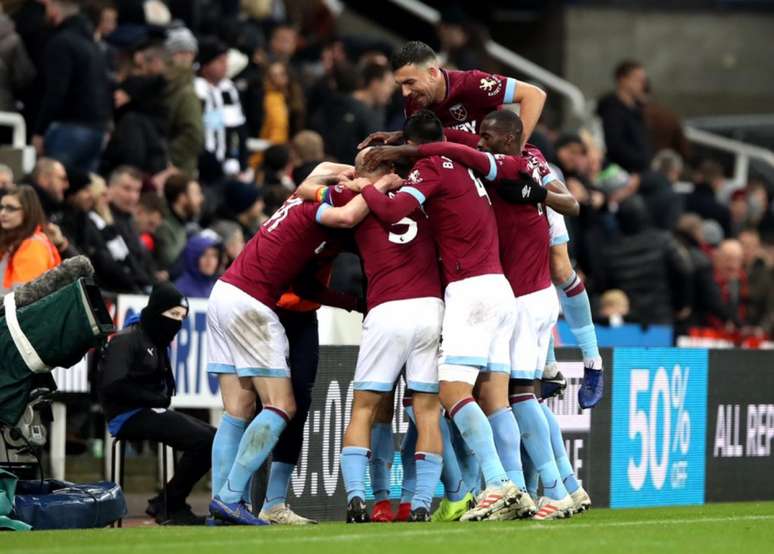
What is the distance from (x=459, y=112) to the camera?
11781mm

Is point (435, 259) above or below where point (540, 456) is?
above

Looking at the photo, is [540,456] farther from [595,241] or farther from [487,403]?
[595,241]

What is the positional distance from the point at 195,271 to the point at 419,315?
464 centimetres

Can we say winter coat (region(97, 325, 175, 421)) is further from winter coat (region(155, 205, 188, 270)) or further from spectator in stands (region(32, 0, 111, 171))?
spectator in stands (region(32, 0, 111, 171))

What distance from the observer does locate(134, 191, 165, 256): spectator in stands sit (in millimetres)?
15859

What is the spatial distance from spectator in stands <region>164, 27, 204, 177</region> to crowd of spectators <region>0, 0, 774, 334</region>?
18 mm

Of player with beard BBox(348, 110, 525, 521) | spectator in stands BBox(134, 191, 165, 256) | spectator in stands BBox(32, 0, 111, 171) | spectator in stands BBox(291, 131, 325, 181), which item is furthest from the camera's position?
spectator in stands BBox(291, 131, 325, 181)

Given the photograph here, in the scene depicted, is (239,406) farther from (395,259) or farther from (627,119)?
(627,119)

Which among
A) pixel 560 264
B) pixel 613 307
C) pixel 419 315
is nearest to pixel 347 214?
pixel 419 315

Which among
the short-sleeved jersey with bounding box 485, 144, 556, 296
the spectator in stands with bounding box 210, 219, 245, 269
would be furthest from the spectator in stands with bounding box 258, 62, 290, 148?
the short-sleeved jersey with bounding box 485, 144, 556, 296

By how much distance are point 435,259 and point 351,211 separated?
61 centimetres

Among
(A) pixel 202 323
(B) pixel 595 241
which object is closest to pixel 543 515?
(A) pixel 202 323

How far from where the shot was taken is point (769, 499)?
15.0 metres

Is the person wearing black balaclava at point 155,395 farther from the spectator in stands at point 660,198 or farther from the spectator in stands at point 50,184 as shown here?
the spectator in stands at point 660,198
